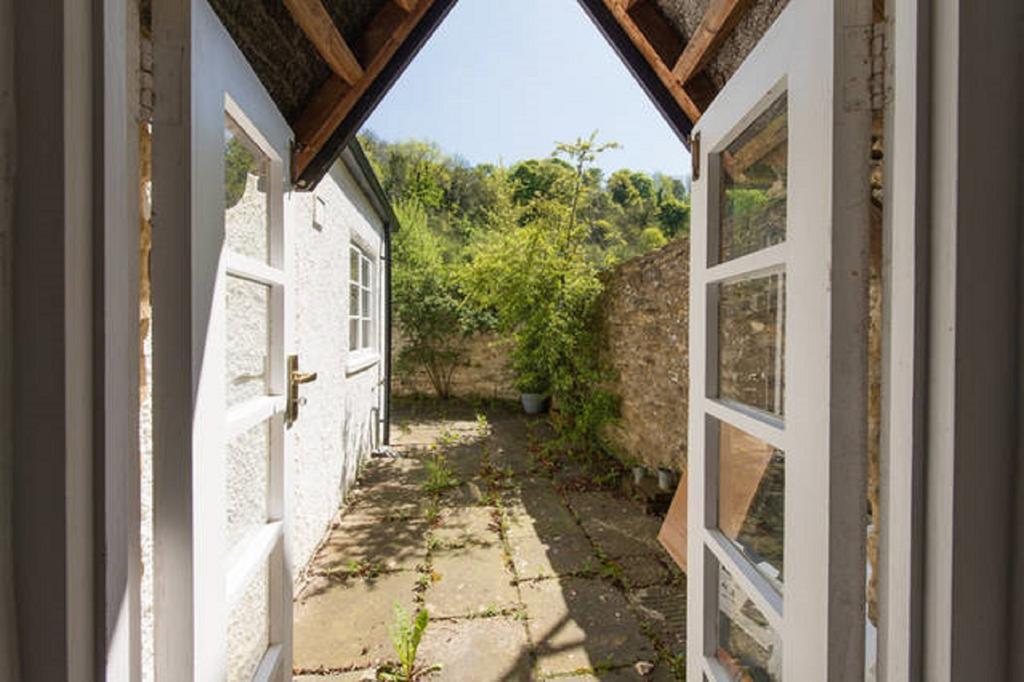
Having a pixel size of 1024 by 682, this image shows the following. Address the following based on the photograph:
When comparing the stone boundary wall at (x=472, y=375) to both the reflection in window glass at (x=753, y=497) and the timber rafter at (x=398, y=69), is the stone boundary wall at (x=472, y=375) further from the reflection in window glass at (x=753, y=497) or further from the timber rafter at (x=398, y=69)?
the reflection in window glass at (x=753, y=497)

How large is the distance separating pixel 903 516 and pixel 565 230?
19.1 ft

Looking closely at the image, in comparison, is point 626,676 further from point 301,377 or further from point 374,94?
point 374,94

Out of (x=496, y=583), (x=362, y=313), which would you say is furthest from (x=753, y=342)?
(x=362, y=313)

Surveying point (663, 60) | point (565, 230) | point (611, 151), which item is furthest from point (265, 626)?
point (611, 151)

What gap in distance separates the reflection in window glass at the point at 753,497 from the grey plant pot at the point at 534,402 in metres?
6.83

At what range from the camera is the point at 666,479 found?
4.22m

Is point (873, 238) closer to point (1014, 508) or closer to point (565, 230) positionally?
point (1014, 508)

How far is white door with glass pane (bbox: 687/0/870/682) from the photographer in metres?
0.82

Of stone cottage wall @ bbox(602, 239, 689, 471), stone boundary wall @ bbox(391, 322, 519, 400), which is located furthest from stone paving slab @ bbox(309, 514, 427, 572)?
stone boundary wall @ bbox(391, 322, 519, 400)

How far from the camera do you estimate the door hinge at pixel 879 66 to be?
2.59 feet

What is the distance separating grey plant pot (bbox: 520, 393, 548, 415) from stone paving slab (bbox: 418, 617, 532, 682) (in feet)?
18.8

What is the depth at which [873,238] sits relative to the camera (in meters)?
0.87

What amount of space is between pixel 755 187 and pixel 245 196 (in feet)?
4.71

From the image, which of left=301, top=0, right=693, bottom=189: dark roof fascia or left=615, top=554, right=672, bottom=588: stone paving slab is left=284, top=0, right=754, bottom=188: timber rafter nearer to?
left=301, top=0, right=693, bottom=189: dark roof fascia
